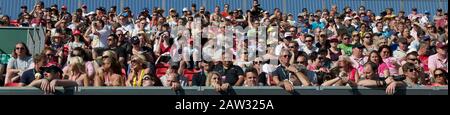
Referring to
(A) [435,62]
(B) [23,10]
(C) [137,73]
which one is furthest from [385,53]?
(B) [23,10]

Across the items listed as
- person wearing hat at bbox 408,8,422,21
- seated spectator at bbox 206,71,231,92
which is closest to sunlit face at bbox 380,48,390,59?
seated spectator at bbox 206,71,231,92

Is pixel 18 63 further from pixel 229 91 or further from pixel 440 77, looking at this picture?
pixel 440 77

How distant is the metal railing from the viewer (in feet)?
21.9

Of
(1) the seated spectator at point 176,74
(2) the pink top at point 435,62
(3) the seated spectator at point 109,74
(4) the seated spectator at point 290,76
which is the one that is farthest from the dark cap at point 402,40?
(3) the seated spectator at point 109,74

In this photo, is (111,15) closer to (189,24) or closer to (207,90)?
(189,24)

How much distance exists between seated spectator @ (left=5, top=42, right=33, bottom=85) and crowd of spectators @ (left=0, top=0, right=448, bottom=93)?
0.05 ft

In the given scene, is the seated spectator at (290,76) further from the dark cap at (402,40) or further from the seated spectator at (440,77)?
the dark cap at (402,40)

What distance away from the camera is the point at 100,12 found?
1536 centimetres

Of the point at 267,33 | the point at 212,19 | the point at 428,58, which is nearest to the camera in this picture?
the point at 428,58

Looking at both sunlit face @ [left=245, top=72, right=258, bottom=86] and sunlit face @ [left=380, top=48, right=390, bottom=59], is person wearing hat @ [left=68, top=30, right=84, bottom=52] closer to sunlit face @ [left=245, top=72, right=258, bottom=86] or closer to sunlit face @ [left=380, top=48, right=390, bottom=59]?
sunlit face @ [left=245, top=72, right=258, bottom=86]

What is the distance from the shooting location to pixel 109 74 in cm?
839
